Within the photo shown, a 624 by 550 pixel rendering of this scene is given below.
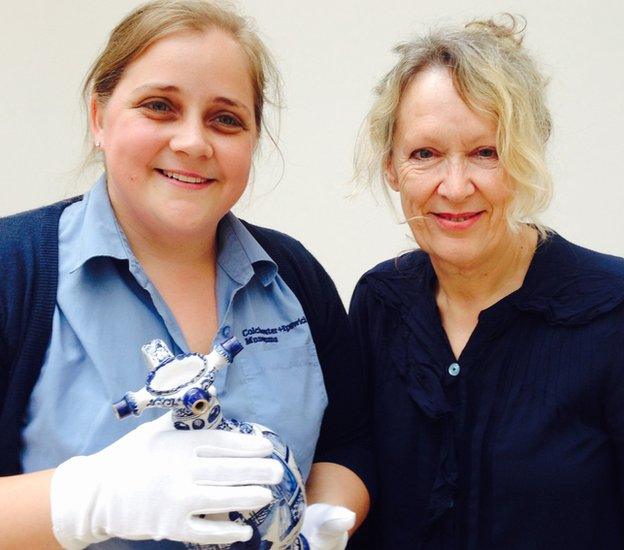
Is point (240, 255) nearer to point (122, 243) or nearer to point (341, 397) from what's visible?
point (122, 243)

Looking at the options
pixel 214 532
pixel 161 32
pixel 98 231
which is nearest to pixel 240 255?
pixel 98 231

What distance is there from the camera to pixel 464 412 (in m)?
1.28

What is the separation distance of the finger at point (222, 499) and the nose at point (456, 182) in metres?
0.57

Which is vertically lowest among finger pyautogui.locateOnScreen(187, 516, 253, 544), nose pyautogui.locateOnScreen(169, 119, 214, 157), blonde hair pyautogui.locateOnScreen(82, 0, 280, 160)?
finger pyautogui.locateOnScreen(187, 516, 253, 544)

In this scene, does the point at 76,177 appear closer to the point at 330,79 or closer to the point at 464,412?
the point at 464,412

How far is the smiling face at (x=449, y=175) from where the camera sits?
1243mm

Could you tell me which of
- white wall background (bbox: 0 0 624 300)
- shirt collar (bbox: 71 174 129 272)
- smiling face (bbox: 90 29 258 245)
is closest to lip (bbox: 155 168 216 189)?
smiling face (bbox: 90 29 258 245)

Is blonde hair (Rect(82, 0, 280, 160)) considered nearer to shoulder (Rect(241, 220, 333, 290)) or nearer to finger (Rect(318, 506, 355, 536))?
shoulder (Rect(241, 220, 333, 290))

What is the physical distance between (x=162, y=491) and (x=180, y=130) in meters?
0.45

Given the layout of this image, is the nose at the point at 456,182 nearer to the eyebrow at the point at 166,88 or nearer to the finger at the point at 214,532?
the eyebrow at the point at 166,88

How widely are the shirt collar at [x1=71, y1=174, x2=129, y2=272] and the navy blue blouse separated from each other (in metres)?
0.52

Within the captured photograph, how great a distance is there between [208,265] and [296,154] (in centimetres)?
130

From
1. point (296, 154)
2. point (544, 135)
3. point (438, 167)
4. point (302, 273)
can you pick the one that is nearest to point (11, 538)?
point (302, 273)

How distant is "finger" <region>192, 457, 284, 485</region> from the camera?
0.91 m
